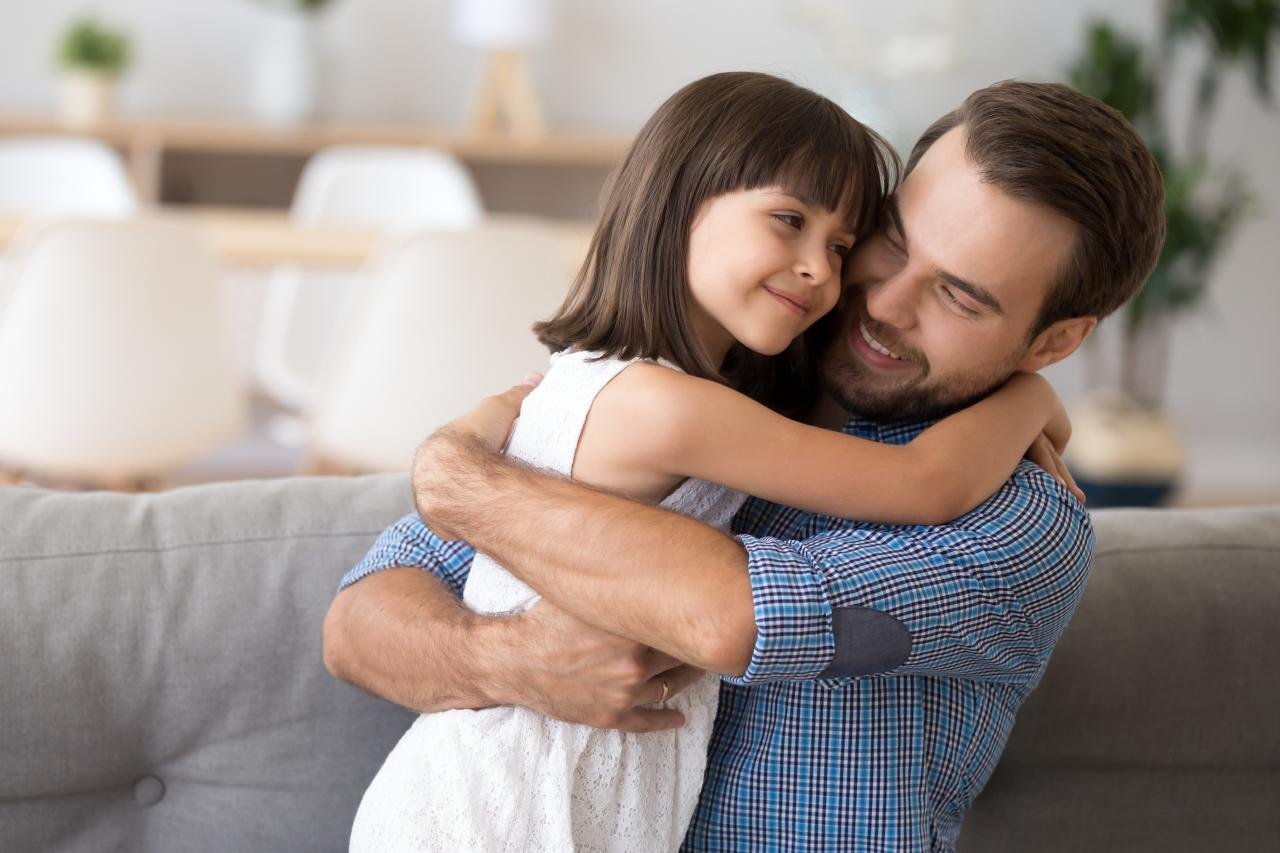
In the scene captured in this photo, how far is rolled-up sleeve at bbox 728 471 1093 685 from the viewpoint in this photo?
3.75ft

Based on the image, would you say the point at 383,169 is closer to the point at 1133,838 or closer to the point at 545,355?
the point at 545,355

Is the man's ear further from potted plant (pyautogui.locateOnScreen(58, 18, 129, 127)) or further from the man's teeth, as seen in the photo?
potted plant (pyautogui.locateOnScreen(58, 18, 129, 127))

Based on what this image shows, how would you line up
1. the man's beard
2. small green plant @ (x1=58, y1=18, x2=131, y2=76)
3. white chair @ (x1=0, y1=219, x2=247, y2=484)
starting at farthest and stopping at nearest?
small green plant @ (x1=58, y1=18, x2=131, y2=76) → white chair @ (x1=0, y1=219, x2=247, y2=484) → the man's beard

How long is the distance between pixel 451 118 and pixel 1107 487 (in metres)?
2.63

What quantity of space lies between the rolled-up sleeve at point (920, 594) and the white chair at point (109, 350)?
2.16 metres

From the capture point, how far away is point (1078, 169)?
1268 millimetres

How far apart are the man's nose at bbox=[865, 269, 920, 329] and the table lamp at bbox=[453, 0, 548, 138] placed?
371 cm

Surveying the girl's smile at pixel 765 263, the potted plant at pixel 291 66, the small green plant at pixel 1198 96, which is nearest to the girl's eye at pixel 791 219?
the girl's smile at pixel 765 263

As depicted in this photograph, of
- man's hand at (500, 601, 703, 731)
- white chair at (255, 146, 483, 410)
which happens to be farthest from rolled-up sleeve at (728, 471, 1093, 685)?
white chair at (255, 146, 483, 410)

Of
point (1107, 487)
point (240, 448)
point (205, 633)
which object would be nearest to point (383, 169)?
point (240, 448)

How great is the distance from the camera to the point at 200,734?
59.7 inches

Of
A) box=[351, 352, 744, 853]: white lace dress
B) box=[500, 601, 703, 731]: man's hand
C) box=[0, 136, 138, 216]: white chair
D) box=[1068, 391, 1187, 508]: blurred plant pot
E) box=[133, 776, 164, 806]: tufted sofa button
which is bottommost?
box=[1068, 391, 1187, 508]: blurred plant pot

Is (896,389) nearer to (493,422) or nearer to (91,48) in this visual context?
(493,422)

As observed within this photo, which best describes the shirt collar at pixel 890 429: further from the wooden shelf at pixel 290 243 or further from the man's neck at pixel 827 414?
the wooden shelf at pixel 290 243
